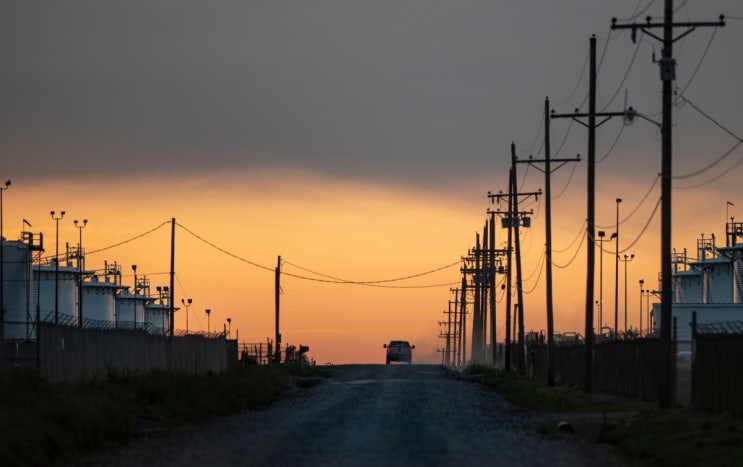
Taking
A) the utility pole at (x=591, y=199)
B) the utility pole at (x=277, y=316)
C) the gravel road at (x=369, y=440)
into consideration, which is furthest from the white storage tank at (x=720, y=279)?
the gravel road at (x=369, y=440)

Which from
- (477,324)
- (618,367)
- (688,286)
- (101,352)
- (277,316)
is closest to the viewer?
(101,352)

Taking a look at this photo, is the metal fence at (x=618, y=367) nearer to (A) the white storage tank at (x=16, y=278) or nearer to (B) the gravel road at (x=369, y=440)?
(B) the gravel road at (x=369, y=440)

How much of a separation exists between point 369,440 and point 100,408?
6194mm

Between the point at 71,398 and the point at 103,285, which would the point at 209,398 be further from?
the point at 103,285

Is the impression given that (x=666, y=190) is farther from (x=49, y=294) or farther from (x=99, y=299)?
(x=99, y=299)

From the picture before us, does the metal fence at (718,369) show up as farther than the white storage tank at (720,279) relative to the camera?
No

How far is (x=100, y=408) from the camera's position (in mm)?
31531

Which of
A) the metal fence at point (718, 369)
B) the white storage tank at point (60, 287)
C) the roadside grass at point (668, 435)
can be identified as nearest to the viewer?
the roadside grass at point (668, 435)

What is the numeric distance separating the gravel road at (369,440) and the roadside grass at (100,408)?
0.79 meters

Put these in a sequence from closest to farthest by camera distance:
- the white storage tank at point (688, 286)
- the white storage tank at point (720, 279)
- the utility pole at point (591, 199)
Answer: the utility pole at point (591, 199) < the white storage tank at point (720, 279) < the white storage tank at point (688, 286)

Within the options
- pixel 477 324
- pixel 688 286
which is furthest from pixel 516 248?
pixel 688 286

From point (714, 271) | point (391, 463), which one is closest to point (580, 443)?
point (391, 463)

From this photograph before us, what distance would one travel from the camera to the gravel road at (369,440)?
25.6 meters

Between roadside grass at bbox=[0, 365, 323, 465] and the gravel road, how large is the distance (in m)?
0.79
